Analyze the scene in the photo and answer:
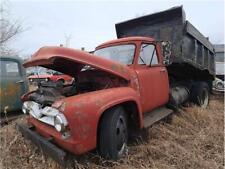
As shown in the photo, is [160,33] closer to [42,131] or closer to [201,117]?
[201,117]

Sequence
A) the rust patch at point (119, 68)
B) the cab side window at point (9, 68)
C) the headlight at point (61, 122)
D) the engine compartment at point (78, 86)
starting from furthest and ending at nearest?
1. the cab side window at point (9, 68)
2. the rust patch at point (119, 68)
3. the engine compartment at point (78, 86)
4. the headlight at point (61, 122)

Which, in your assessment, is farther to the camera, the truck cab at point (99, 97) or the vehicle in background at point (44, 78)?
the vehicle in background at point (44, 78)

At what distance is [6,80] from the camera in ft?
18.2

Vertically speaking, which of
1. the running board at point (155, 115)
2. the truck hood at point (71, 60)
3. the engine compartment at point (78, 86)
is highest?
the truck hood at point (71, 60)

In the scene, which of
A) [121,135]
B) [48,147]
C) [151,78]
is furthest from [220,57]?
[48,147]

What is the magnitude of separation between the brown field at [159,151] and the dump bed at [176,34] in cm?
167

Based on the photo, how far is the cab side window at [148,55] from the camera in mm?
4477

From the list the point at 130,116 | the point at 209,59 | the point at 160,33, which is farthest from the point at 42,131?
the point at 209,59

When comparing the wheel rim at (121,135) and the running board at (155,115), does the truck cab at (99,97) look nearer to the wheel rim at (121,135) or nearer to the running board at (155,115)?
the wheel rim at (121,135)

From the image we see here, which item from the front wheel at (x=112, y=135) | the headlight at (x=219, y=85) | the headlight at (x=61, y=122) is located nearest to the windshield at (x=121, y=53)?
the front wheel at (x=112, y=135)

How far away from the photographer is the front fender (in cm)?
282

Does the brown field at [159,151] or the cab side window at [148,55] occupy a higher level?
the cab side window at [148,55]

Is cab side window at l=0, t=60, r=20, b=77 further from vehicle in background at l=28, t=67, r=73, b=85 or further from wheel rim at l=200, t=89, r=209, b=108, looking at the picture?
wheel rim at l=200, t=89, r=209, b=108

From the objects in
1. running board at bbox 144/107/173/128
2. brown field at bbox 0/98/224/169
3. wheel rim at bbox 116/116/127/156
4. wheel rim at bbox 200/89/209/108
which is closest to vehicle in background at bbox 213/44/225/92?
wheel rim at bbox 200/89/209/108
